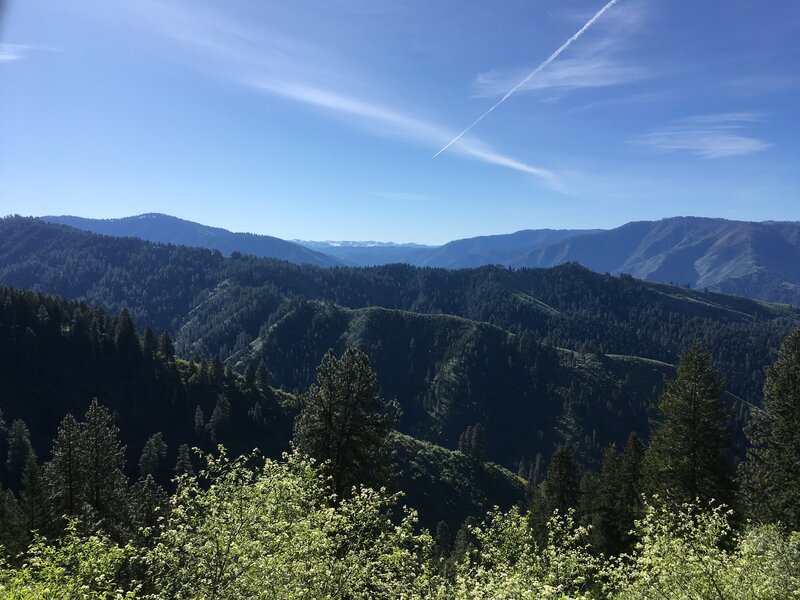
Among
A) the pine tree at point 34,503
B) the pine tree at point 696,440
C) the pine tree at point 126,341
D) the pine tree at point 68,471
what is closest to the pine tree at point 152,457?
the pine tree at point 126,341

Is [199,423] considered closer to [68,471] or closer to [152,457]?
[152,457]

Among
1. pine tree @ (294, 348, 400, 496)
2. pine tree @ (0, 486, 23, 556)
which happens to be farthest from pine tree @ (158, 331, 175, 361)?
pine tree @ (294, 348, 400, 496)

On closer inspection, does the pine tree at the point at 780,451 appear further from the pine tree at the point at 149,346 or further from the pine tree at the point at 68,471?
the pine tree at the point at 149,346

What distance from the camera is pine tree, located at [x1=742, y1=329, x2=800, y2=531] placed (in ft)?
104

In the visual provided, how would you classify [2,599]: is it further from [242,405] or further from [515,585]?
[242,405]

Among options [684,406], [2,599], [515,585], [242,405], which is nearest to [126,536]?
[2,599]

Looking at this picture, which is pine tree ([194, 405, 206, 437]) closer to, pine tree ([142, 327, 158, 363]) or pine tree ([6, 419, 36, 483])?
pine tree ([142, 327, 158, 363])

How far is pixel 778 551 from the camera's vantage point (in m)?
19.9

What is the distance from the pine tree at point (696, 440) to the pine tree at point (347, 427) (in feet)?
66.5

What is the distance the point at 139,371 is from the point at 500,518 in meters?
158

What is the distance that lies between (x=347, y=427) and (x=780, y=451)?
3011 cm

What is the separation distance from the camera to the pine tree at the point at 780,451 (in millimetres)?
31594

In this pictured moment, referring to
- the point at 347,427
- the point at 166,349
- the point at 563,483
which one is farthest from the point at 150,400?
the point at 347,427

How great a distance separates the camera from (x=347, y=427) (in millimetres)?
32500
